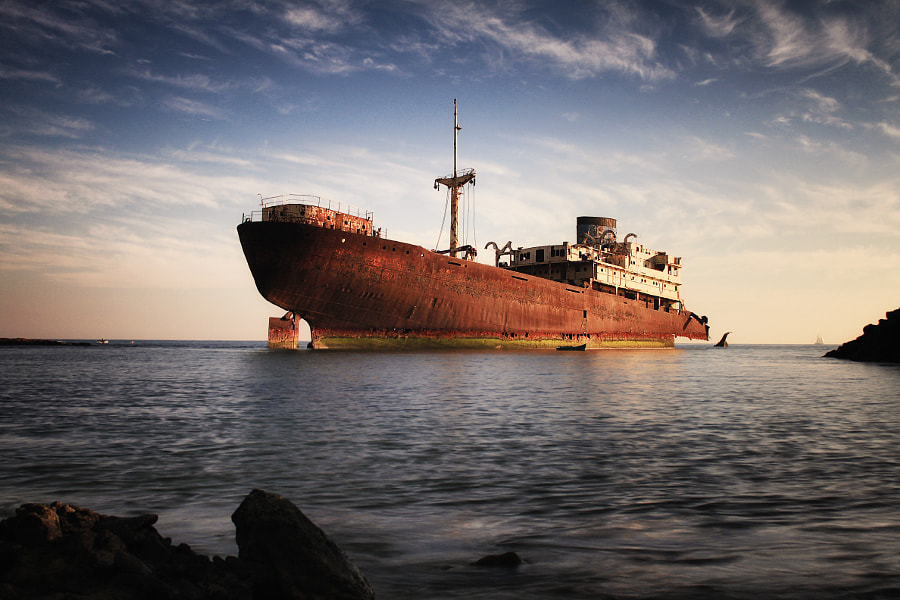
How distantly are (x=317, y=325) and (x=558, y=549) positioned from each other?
2979 centimetres

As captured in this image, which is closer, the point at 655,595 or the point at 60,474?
the point at 655,595

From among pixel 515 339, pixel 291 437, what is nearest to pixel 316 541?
pixel 291 437

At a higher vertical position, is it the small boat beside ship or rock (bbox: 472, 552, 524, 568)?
the small boat beside ship

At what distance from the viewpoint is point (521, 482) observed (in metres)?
5.86

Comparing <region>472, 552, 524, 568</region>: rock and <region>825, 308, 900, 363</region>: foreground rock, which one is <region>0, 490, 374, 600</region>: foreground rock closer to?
<region>472, 552, 524, 568</region>: rock

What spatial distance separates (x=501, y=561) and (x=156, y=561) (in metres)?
2.15

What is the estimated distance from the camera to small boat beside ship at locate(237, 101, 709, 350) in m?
29.8

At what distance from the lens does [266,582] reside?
288 cm

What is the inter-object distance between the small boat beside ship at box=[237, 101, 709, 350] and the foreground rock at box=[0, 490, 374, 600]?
27.2 meters

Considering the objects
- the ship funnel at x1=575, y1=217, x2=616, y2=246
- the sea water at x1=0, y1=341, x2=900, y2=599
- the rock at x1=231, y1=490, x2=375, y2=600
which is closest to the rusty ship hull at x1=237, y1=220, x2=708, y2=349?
the ship funnel at x1=575, y1=217, x2=616, y2=246

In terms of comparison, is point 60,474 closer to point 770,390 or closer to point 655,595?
point 655,595

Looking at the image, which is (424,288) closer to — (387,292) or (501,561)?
(387,292)

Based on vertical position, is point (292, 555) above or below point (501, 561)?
above

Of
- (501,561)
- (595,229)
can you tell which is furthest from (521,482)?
(595,229)
